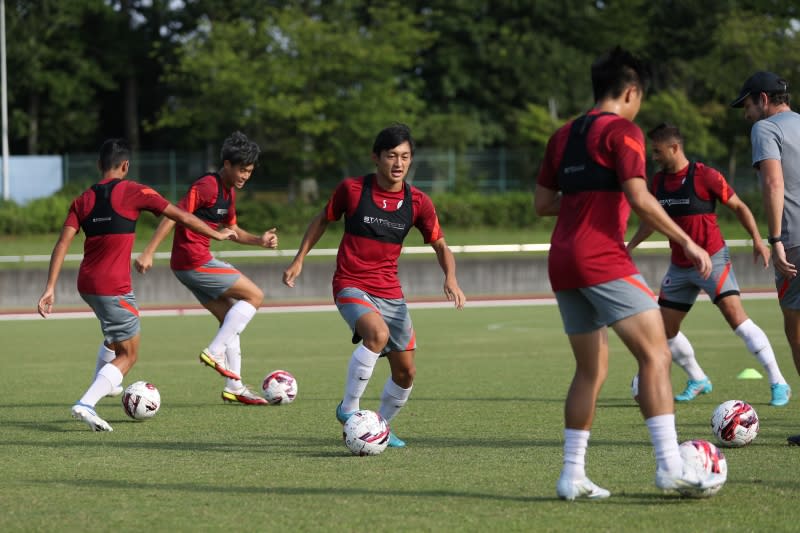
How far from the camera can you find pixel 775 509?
20.8ft

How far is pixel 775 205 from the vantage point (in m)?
8.27

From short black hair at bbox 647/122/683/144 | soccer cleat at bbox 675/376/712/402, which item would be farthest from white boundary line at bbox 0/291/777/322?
short black hair at bbox 647/122/683/144

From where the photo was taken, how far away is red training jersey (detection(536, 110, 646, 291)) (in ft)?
20.4

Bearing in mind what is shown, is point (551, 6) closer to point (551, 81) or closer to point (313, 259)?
point (551, 81)

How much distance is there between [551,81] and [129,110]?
64.7 ft

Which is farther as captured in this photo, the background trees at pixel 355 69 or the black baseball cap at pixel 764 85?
the background trees at pixel 355 69

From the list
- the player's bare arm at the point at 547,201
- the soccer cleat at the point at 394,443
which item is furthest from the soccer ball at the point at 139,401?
the player's bare arm at the point at 547,201

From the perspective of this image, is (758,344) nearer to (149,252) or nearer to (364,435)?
(364,435)

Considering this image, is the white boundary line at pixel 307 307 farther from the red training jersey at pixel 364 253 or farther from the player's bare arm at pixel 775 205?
the player's bare arm at pixel 775 205

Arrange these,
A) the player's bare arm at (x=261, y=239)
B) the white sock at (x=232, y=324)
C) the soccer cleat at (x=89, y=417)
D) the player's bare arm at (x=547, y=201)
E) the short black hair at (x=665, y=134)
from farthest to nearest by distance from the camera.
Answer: the white sock at (x=232, y=324), the short black hair at (x=665, y=134), the player's bare arm at (x=261, y=239), the soccer cleat at (x=89, y=417), the player's bare arm at (x=547, y=201)

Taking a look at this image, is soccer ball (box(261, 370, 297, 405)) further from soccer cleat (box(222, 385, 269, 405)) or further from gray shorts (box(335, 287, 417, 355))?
gray shorts (box(335, 287, 417, 355))

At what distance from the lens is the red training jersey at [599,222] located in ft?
20.4

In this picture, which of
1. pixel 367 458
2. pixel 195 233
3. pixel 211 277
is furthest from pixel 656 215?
pixel 211 277

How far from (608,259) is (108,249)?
16.0 ft
